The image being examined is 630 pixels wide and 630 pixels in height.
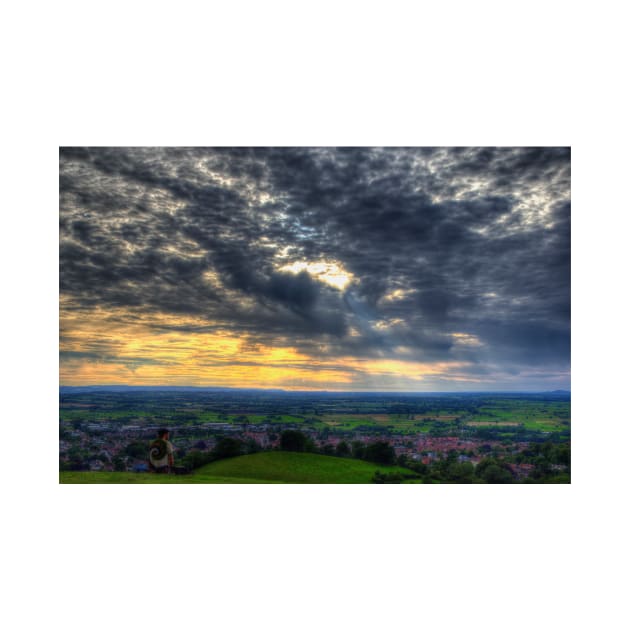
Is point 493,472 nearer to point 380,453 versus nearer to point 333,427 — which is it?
point 380,453

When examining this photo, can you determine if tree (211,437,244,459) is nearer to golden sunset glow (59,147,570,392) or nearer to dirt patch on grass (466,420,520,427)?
golden sunset glow (59,147,570,392)

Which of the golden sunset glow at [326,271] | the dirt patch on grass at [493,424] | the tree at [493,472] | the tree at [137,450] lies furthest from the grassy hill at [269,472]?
the golden sunset glow at [326,271]

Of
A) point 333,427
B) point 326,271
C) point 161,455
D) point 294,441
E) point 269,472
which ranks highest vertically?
point 326,271

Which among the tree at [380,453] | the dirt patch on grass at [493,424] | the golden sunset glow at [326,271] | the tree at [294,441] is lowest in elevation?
the tree at [380,453]

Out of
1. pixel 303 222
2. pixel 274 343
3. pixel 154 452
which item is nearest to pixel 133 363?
pixel 154 452

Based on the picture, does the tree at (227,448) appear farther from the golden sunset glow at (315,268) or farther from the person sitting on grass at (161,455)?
the golden sunset glow at (315,268)

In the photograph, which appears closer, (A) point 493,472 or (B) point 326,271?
(A) point 493,472

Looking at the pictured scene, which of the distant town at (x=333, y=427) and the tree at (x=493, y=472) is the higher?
the distant town at (x=333, y=427)

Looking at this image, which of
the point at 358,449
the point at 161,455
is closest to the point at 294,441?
the point at 358,449
